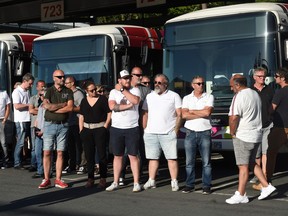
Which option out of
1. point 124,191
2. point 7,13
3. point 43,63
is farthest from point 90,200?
point 7,13

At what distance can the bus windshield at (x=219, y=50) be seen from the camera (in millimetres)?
11789

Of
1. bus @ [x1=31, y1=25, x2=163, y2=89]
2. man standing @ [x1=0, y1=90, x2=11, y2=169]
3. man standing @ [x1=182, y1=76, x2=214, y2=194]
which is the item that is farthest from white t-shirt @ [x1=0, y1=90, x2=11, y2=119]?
Result: man standing @ [x1=182, y1=76, x2=214, y2=194]

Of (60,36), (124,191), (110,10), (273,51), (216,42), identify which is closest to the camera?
(124,191)

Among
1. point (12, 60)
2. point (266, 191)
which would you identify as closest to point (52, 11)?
point (12, 60)

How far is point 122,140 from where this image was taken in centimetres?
1059

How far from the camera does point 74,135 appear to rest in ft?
43.0

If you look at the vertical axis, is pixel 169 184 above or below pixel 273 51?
below

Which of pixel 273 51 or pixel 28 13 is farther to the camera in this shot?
pixel 28 13

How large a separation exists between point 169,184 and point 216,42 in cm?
296

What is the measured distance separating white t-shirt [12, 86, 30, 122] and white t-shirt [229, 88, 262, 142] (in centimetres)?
600

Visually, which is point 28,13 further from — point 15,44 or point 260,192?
point 260,192

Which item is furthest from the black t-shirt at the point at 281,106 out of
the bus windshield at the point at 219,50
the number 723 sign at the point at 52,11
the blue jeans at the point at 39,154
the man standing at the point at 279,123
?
the number 723 sign at the point at 52,11

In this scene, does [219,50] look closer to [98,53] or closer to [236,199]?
[98,53]

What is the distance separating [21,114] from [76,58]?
169 cm
